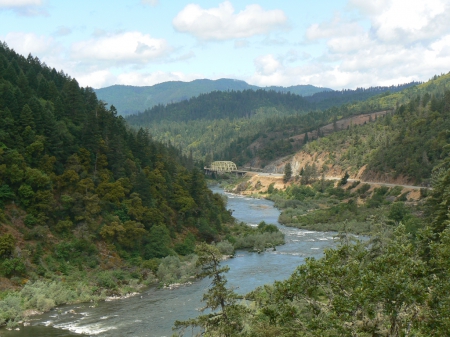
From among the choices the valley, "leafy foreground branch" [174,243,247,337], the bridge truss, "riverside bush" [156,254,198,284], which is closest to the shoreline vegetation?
"riverside bush" [156,254,198,284]

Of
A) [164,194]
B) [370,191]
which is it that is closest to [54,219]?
[164,194]

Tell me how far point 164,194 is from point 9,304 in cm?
3009

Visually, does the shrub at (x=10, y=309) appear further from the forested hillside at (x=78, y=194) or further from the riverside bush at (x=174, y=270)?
the riverside bush at (x=174, y=270)

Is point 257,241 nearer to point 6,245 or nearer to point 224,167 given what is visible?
point 6,245

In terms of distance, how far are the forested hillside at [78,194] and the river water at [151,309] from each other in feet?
17.5

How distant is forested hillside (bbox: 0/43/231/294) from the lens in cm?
4931

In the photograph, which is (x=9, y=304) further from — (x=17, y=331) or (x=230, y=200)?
(x=230, y=200)

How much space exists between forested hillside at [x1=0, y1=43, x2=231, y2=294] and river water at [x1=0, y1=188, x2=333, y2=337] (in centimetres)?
535

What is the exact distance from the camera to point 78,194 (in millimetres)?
54625

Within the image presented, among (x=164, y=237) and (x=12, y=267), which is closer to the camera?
(x=12, y=267)

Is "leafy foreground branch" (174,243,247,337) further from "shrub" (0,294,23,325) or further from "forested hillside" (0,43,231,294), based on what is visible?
"forested hillside" (0,43,231,294)

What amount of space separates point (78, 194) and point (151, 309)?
59.5ft

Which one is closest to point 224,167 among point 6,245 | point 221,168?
point 221,168

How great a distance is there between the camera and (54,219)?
53.0m
